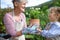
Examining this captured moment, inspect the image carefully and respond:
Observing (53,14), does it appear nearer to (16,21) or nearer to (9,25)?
(16,21)

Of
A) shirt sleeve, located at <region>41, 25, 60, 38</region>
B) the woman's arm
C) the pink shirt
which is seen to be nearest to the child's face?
shirt sleeve, located at <region>41, 25, 60, 38</region>

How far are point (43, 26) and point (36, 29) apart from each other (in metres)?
0.12

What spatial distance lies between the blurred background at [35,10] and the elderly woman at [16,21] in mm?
63

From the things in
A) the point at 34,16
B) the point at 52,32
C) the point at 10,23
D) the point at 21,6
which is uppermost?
the point at 21,6

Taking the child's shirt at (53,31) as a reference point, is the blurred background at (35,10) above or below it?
above

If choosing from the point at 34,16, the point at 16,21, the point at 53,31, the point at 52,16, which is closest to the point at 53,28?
the point at 53,31

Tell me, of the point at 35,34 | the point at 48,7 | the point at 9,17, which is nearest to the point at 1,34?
the point at 9,17

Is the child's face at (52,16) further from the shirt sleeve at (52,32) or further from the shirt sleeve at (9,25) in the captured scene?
the shirt sleeve at (9,25)

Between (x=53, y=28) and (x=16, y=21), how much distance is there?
0.58 meters

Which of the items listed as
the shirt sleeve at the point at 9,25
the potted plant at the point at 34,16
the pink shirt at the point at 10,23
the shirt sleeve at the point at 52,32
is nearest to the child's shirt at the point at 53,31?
the shirt sleeve at the point at 52,32

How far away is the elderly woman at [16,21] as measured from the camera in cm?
371

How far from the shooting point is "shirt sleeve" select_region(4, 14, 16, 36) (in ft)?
12.2

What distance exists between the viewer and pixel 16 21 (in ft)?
12.2

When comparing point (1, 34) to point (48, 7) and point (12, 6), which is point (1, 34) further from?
point (48, 7)
